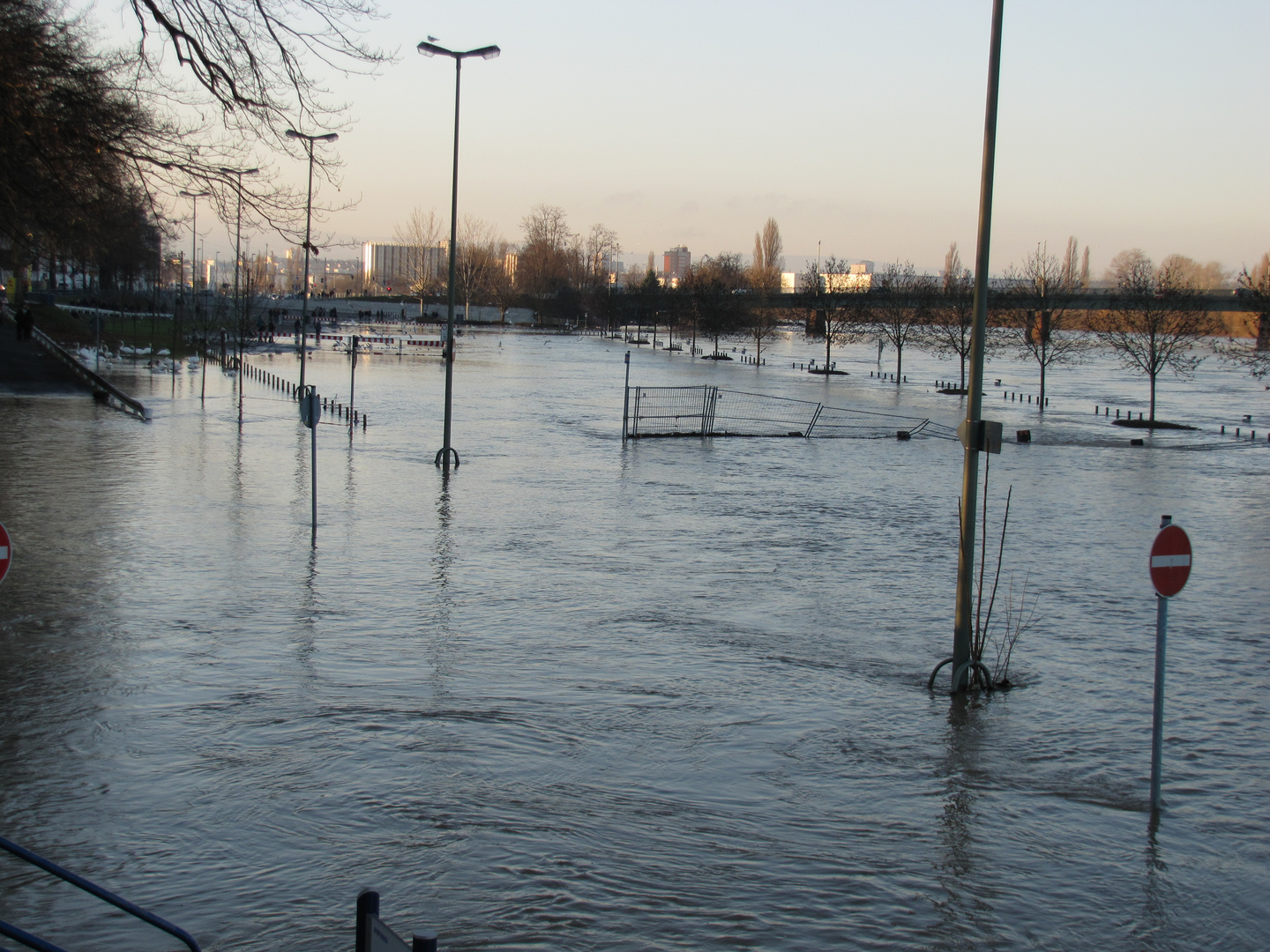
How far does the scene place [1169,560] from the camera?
6992 mm

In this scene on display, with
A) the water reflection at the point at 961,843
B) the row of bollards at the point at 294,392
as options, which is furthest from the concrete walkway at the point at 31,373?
the water reflection at the point at 961,843

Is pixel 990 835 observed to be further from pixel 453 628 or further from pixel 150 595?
pixel 150 595

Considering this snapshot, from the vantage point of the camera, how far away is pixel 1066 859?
6465mm

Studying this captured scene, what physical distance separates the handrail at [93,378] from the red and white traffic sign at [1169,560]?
29361mm

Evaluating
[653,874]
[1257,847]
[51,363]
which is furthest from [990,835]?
[51,363]

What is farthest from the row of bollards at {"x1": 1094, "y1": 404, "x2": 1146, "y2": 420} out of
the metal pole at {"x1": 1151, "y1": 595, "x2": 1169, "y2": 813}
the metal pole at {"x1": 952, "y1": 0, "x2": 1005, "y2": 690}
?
the metal pole at {"x1": 1151, "y1": 595, "x2": 1169, "y2": 813}

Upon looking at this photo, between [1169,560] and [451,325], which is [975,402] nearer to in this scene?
[1169,560]

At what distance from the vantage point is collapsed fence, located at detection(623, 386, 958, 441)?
3378cm

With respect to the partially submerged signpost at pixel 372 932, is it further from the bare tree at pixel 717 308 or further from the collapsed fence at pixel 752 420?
the bare tree at pixel 717 308

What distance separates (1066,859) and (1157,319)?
153 ft

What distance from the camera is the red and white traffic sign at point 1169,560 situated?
6945mm

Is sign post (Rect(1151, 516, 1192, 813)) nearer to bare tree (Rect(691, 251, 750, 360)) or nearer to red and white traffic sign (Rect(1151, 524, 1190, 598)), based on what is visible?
red and white traffic sign (Rect(1151, 524, 1190, 598))

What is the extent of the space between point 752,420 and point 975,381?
2965cm

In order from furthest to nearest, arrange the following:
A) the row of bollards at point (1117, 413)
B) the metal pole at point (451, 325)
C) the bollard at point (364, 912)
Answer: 1. the row of bollards at point (1117, 413)
2. the metal pole at point (451, 325)
3. the bollard at point (364, 912)
